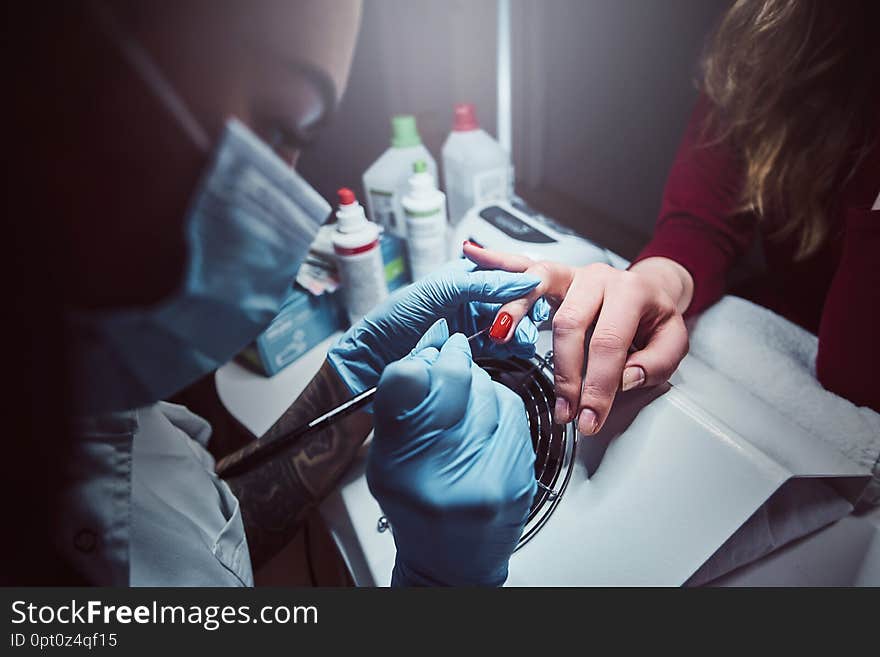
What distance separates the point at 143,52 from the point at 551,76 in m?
1.06

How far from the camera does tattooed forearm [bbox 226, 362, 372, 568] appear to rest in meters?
0.77

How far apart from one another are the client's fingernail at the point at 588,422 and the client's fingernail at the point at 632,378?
6 cm

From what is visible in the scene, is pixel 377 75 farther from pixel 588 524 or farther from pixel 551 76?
pixel 588 524

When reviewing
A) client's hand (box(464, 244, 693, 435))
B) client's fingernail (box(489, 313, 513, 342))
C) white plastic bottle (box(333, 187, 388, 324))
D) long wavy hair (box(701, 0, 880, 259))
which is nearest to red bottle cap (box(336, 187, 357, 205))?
white plastic bottle (box(333, 187, 388, 324))

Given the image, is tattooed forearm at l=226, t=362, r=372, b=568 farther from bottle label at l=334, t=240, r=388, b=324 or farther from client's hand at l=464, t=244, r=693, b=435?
client's hand at l=464, t=244, r=693, b=435

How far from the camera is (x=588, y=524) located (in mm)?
566

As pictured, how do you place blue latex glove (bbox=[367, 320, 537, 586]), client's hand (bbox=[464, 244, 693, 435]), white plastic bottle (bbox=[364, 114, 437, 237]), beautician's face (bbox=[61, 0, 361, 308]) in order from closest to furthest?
1. beautician's face (bbox=[61, 0, 361, 308])
2. blue latex glove (bbox=[367, 320, 537, 586])
3. client's hand (bbox=[464, 244, 693, 435])
4. white plastic bottle (bbox=[364, 114, 437, 237])

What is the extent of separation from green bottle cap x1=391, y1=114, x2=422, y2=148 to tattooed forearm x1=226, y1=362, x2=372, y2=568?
1.67 feet

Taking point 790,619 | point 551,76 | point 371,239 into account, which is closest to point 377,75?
point 371,239

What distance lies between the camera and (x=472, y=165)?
111 cm

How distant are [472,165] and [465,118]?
0.10m

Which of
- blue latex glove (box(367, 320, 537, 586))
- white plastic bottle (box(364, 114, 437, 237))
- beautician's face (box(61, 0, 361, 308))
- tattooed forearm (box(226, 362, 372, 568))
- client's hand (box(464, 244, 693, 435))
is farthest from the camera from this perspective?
white plastic bottle (box(364, 114, 437, 237))

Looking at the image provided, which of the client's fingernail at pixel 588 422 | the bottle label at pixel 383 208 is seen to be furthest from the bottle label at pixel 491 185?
the client's fingernail at pixel 588 422

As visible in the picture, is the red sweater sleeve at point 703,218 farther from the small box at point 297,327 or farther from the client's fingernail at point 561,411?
the small box at point 297,327
